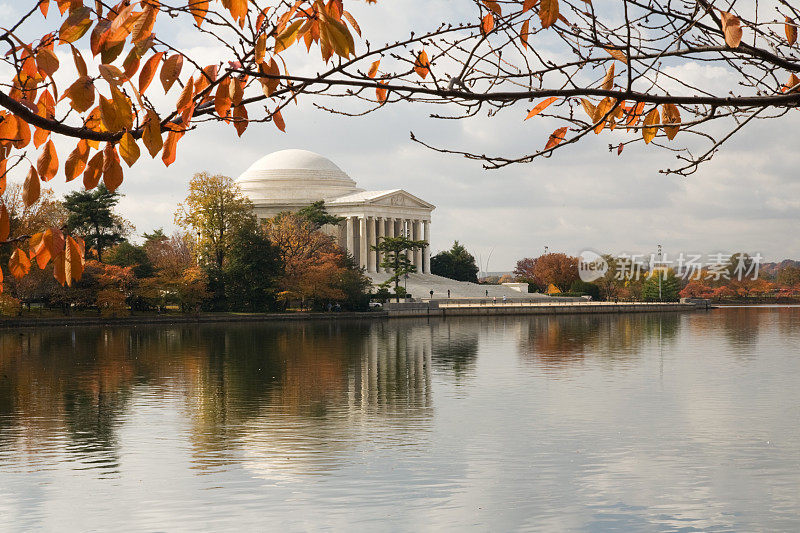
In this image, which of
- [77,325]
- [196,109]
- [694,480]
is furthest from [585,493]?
[77,325]

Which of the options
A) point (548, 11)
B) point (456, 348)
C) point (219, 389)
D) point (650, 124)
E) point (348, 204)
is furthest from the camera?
point (348, 204)

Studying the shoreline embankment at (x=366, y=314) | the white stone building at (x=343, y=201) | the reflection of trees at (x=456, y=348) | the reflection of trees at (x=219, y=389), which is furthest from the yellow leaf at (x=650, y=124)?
the white stone building at (x=343, y=201)

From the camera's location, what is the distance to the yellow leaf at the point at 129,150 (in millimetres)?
4258

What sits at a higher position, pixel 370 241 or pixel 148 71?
pixel 370 241

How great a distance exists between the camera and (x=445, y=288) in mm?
104500

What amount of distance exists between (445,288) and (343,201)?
57.9 feet

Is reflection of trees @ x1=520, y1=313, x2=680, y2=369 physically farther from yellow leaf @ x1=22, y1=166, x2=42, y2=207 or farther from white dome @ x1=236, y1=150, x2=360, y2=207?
white dome @ x1=236, y1=150, x2=360, y2=207

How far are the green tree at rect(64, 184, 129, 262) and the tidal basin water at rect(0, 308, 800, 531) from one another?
34.3 meters

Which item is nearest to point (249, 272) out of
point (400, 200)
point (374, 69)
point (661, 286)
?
point (400, 200)

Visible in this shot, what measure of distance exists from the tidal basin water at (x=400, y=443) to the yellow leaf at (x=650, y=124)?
20.5ft

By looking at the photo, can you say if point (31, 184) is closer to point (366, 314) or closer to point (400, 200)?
point (366, 314)

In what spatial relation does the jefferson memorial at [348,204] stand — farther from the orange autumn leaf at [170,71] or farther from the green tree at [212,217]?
the orange autumn leaf at [170,71]

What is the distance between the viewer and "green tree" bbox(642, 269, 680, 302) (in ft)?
349

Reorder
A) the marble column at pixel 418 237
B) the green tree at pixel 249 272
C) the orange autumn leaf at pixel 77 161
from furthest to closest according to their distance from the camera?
the marble column at pixel 418 237 < the green tree at pixel 249 272 < the orange autumn leaf at pixel 77 161
